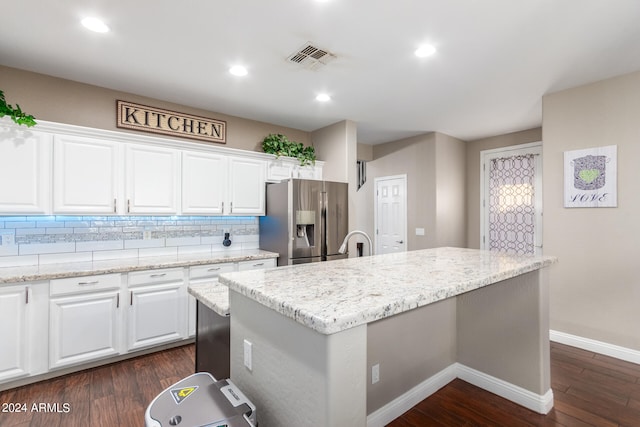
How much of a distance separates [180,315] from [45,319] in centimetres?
104

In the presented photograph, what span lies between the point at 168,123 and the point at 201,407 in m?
3.25

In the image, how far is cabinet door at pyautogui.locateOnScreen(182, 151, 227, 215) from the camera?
3.44 metres

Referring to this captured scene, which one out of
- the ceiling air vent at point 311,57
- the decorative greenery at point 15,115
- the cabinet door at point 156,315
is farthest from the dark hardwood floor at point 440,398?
the ceiling air vent at point 311,57

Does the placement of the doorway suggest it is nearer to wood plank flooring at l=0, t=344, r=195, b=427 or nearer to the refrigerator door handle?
the refrigerator door handle

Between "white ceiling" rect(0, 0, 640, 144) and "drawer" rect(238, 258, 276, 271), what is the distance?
6.16 ft

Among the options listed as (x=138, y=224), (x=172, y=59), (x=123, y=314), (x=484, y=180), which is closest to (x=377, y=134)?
(x=484, y=180)

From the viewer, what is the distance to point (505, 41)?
2361mm

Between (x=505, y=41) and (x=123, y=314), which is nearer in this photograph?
(x=505, y=41)

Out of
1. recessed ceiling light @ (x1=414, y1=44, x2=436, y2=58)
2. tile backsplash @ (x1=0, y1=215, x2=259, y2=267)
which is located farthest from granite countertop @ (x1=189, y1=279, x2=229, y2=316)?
recessed ceiling light @ (x1=414, y1=44, x2=436, y2=58)

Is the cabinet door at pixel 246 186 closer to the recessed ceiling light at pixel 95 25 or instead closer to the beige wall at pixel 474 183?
the recessed ceiling light at pixel 95 25

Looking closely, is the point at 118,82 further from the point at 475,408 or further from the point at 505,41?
the point at 475,408

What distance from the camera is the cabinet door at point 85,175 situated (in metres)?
2.73

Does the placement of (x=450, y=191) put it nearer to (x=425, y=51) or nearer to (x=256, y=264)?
(x=425, y=51)

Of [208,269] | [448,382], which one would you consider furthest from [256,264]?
[448,382]
